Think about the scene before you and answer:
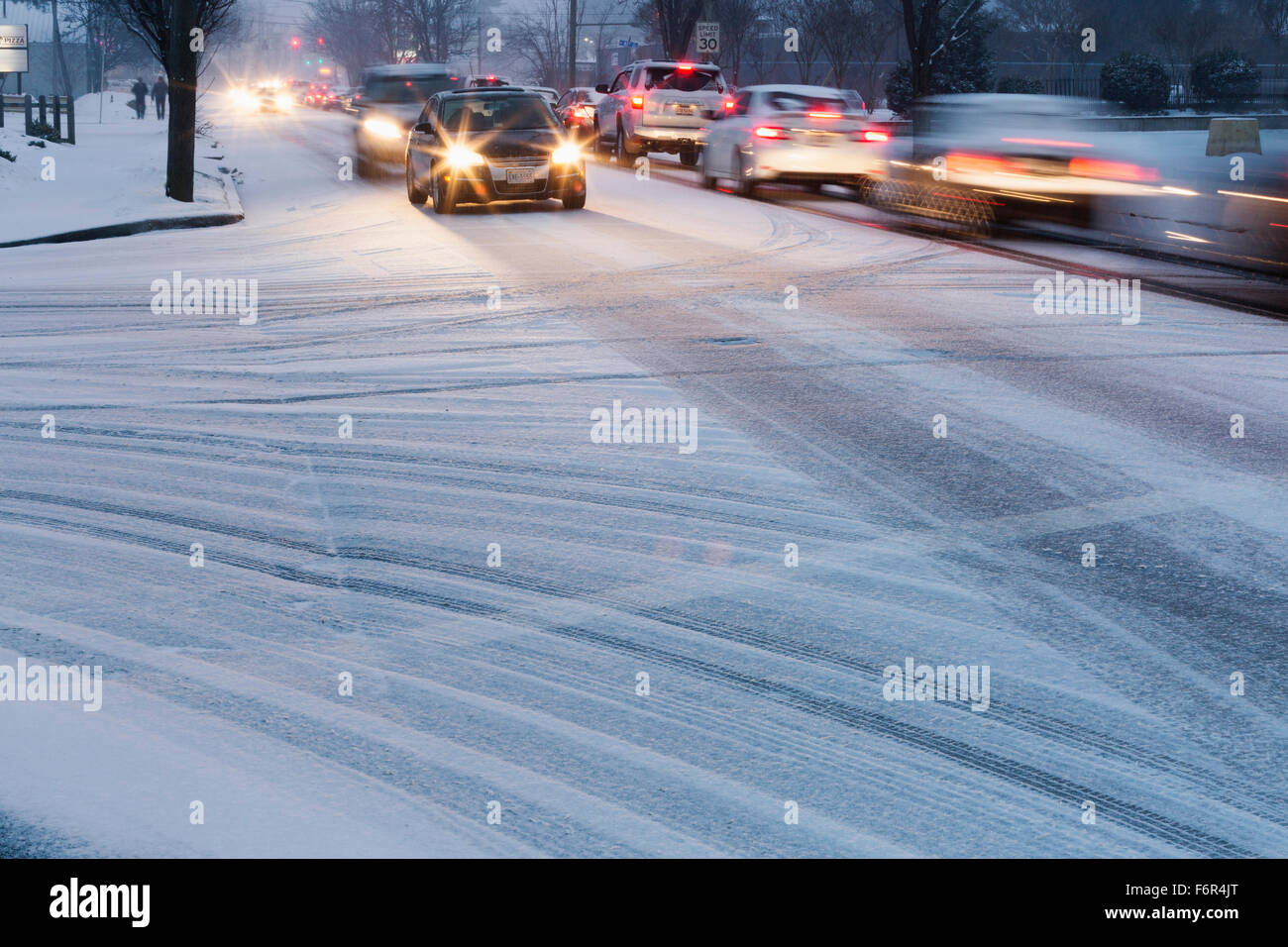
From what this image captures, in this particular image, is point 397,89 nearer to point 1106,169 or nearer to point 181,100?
point 181,100

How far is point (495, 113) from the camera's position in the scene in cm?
2025

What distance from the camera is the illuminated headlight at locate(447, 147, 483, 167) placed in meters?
19.6

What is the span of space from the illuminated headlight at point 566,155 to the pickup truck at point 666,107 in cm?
1042

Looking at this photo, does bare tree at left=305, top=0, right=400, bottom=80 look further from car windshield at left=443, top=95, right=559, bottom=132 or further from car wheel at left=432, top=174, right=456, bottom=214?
car wheel at left=432, top=174, right=456, bottom=214

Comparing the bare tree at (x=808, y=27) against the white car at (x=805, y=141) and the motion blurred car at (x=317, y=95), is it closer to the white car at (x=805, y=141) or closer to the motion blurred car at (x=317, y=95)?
the white car at (x=805, y=141)

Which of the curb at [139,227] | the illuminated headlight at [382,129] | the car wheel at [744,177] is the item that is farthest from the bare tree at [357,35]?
the curb at [139,227]

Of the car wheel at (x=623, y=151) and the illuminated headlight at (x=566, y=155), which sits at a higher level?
the car wheel at (x=623, y=151)

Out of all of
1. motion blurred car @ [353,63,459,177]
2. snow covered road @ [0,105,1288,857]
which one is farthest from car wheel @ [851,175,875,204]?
snow covered road @ [0,105,1288,857]

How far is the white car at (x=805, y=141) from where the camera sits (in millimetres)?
21812

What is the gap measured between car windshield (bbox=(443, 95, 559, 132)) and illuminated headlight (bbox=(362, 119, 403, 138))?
6455 millimetres

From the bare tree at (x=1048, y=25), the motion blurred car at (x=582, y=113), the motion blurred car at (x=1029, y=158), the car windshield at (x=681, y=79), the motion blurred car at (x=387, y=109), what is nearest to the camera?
the motion blurred car at (x=1029, y=158)
